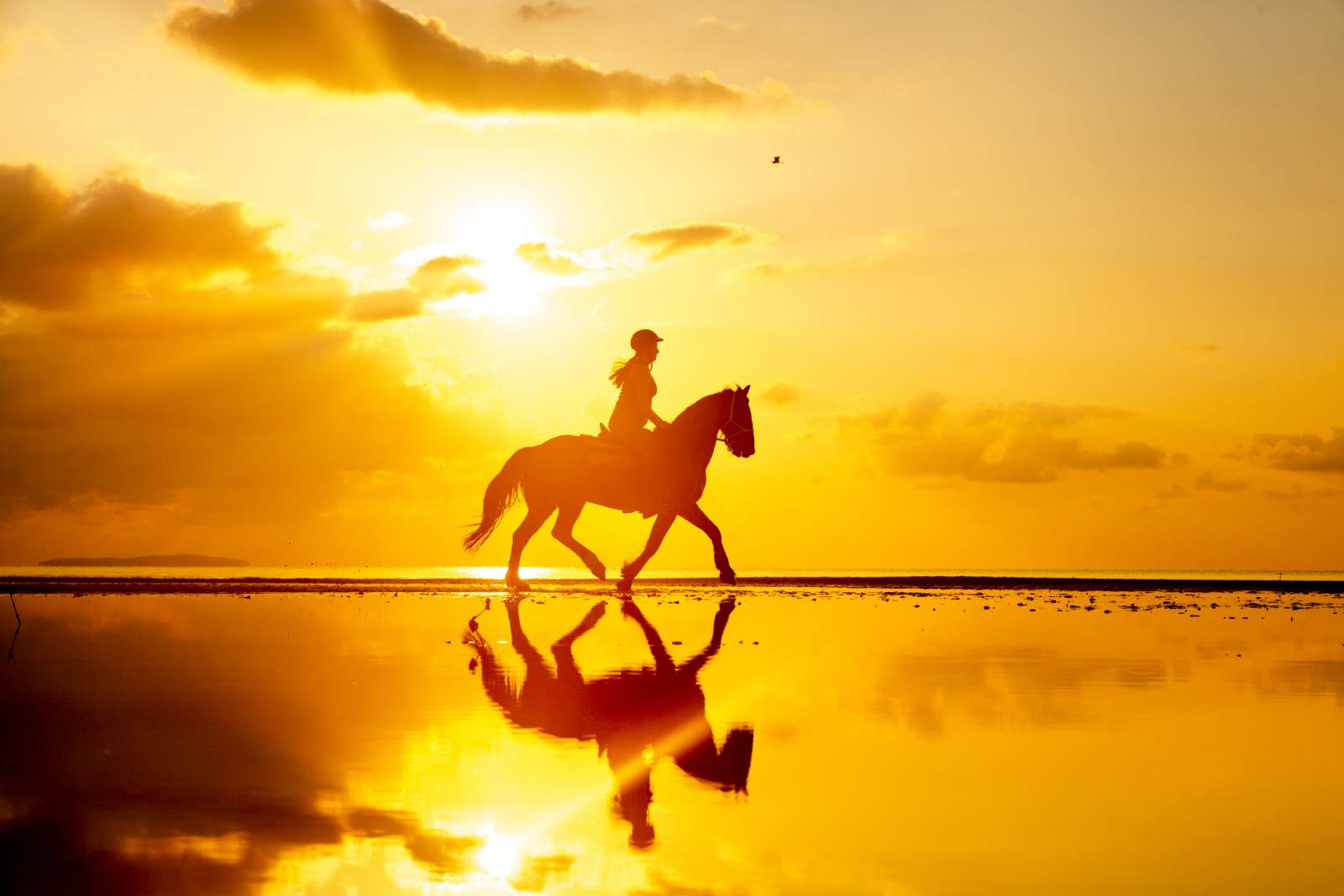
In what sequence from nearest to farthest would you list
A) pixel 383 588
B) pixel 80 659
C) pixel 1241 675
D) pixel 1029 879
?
1. pixel 1029 879
2. pixel 1241 675
3. pixel 80 659
4. pixel 383 588

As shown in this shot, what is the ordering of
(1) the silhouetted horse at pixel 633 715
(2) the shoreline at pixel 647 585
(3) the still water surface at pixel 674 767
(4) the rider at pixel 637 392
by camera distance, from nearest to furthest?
(3) the still water surface at pixel 674 767 < (1) the silhouetted horse at pixel 633 715 < (4) the rider at pixel 637 392 < (2) the shoreline at pixel 647 585

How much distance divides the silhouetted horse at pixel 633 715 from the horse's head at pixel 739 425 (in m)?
12.4

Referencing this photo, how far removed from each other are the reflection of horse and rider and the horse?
2 centimetres

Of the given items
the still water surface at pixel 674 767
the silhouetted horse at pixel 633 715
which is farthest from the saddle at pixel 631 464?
the silhouetted horse at pixel 633 715

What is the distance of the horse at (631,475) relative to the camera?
2956 centimetres

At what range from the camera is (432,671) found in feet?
50.7

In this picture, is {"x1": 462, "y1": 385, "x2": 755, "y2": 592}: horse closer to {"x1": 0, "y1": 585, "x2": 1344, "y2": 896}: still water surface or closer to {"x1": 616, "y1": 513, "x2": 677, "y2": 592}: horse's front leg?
{"x1": 616, "y1": 513, "x2": 677, "y2": 592}: horse's front leg

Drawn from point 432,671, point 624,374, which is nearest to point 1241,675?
point 432,671

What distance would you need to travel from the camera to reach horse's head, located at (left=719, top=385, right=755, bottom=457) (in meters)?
30.0

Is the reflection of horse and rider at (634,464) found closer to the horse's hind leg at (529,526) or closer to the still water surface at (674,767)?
the horse's hind leg at (529,526)

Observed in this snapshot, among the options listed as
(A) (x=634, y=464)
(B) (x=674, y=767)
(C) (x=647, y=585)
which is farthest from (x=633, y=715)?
(C) (x=647, y=585)

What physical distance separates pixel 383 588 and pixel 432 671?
21.8m

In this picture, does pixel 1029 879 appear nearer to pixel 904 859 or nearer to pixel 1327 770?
pixel 904 859

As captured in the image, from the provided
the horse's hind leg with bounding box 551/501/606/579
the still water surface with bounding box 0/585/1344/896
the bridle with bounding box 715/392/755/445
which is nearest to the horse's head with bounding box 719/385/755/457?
the bridle with bounding box 715/392/755/445
